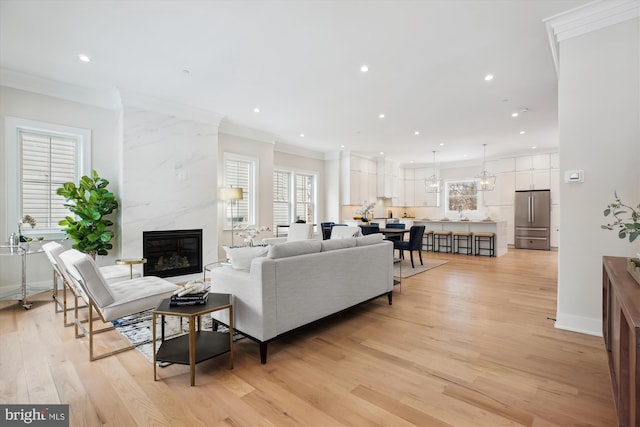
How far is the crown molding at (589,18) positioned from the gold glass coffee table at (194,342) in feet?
12.9

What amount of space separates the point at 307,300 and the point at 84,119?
464 centimetres

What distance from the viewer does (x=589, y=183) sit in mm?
2867

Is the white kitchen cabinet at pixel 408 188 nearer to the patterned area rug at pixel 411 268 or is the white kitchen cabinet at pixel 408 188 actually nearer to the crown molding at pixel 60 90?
the patterned area rug at pixel 411 268

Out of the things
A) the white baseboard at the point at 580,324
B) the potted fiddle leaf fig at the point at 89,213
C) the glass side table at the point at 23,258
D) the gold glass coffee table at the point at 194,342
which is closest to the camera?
the gold glass coffee table at the point at 194,342

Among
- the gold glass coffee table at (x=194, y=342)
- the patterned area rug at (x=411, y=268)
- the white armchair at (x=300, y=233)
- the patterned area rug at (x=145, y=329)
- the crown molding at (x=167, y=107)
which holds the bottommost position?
the patterned area rug at (x=145, y=329)

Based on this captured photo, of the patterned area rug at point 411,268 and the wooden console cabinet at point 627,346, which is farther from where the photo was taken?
the patterned area rug at point 411,268

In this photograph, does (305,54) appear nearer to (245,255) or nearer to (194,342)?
(245,255)

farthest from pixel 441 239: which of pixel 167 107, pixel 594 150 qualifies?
pixel 167 107

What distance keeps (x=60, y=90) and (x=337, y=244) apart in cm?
468

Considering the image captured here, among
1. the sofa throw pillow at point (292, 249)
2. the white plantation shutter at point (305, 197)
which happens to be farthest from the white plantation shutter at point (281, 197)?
the sofa throw pillow at point (292, 249)

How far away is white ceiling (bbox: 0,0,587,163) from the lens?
2.75m

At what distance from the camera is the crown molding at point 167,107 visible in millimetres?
4594

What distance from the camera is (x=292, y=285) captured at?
260cm

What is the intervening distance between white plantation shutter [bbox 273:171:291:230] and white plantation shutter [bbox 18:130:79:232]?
4.25m
